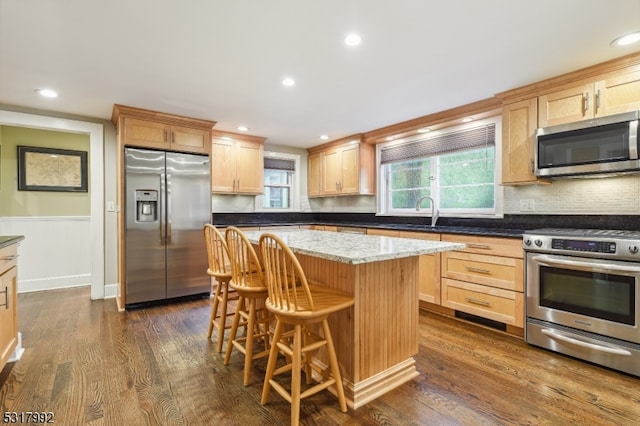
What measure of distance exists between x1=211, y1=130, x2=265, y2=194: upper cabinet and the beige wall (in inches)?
78.6

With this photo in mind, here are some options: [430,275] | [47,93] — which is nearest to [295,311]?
[430,275]

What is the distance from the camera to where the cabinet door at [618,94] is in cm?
229

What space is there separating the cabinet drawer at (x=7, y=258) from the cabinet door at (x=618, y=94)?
4.33 meters

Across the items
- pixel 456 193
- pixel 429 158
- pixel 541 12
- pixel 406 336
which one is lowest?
pixel 406 336

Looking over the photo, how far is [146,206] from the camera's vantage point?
3617 mm

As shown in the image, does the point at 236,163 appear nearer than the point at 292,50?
No

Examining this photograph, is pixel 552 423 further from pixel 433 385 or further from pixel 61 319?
pixel 61 319

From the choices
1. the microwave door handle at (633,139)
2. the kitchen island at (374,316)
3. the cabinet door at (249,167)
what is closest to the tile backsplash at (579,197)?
the microwave door handle at (633,139)

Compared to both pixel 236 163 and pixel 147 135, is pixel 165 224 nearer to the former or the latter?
pixel 147 135

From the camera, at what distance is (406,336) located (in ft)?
6.68

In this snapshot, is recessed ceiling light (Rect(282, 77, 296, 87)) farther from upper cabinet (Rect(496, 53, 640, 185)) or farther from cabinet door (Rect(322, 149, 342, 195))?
cabinet door (Rect(322, 149, 342, 195))

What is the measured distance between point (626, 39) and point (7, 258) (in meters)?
4.36

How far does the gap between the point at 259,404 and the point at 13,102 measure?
400cm

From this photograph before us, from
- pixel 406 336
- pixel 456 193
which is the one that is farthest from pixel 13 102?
pixel 456 193
